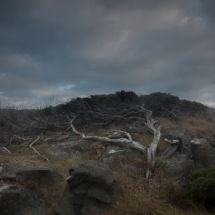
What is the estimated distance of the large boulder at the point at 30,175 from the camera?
493 centimetres

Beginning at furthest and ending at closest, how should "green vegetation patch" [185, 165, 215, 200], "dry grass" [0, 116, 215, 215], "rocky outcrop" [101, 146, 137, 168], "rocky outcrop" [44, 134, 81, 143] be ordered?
"rocky outcrop" [44, 134, 81, 143]
"rocky outcrop" [101, 146, 137, 168]
"green vegetation patch" [185, 165, 215, 200]
"dry grass" [0, 116, 215, 215]

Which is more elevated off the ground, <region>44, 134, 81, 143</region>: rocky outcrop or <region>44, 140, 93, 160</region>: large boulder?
<region>44, 134, 81, 143</region>: rocky outcrop

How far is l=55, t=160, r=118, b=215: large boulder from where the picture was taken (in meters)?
3.92

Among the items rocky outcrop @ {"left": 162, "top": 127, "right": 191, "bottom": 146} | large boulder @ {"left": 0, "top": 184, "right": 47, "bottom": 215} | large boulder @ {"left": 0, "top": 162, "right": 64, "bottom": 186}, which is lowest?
large boulder @ {"left": 0, "top": 184, "right": 47, "bottom": 215}

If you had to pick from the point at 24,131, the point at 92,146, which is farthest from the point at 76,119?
the point at 92,146

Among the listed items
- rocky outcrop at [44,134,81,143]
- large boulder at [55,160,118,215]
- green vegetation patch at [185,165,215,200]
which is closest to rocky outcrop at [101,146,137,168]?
large boulder at [55,160,118,215]

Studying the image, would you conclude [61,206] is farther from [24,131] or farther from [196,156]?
[24,131]

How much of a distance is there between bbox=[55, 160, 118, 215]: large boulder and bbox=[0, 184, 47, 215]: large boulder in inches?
31.0

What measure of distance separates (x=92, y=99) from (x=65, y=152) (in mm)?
6835

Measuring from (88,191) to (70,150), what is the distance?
15.2 ft

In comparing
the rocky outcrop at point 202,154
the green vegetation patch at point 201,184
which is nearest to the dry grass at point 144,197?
the green vegetation patch at point 201,184

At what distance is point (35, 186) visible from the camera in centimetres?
488

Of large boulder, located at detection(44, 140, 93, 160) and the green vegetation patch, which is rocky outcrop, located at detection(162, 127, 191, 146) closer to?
the green vegetation patch

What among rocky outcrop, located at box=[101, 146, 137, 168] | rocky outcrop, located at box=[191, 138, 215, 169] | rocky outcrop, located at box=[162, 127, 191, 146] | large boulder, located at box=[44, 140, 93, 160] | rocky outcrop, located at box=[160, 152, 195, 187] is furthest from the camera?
large boulder, located at box=[44, 140, 93, 160]
